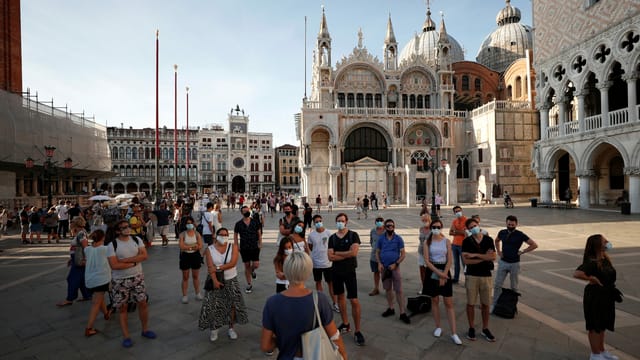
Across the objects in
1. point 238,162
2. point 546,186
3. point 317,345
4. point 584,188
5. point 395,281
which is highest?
point 238,162

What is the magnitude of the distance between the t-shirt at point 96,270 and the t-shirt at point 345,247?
362cm

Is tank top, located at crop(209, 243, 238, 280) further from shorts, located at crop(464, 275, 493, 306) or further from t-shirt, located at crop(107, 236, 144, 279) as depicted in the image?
shorts, located at crop(464, 275, 493, 306)

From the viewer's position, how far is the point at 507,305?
5.77 m

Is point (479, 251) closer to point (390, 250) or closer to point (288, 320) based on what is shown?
point (390, 250)

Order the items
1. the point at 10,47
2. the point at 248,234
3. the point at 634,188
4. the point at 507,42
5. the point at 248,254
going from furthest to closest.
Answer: the point at 507,42 < the point at 10,47 < the point at 634,188 < the point at 248,254 < the point at 248,234

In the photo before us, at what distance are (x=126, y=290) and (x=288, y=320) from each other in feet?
12.1

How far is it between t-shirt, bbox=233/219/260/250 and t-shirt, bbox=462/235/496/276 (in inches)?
174

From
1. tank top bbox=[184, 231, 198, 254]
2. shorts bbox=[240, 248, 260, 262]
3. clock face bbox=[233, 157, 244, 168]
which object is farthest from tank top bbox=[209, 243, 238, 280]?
clock face bbox=[233, 157, 244, 168]

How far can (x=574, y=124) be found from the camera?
2559 centimetres

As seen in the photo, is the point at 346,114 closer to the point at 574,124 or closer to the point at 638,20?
the point at 574,124

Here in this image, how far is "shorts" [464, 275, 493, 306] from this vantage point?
16.3 feet

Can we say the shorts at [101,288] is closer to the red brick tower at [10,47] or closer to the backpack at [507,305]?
the backpack at [507,305]

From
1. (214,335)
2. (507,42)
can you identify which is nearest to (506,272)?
(214,335)

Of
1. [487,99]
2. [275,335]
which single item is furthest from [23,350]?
[487,99]
